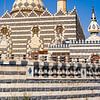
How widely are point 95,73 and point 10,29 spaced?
17.2 meters

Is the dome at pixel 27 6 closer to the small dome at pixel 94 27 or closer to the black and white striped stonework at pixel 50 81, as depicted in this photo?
the small dome at pixel 94 27

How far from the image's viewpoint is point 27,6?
34.6 metres

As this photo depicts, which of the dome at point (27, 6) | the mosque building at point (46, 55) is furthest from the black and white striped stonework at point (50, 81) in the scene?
the dome at point (27, 6)

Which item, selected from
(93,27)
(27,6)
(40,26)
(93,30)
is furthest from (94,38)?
(27,6)

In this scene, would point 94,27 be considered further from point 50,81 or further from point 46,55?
point 50,81

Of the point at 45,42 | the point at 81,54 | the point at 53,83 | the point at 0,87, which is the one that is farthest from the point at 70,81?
the point at 45,42

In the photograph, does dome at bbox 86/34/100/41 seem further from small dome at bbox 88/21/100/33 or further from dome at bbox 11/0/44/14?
dome at bbox 11/0/44/14

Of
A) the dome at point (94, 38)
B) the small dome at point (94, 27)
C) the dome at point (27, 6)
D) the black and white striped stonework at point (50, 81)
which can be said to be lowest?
the black and white striped stonework at point (50, 81)

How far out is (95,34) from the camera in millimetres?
28297

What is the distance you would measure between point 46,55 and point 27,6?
9.93 m

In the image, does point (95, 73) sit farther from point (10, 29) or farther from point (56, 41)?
point (10, 29)

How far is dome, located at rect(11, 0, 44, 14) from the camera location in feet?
113

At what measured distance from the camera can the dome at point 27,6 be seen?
34344 millimetres

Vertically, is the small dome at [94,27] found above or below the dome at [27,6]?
below
